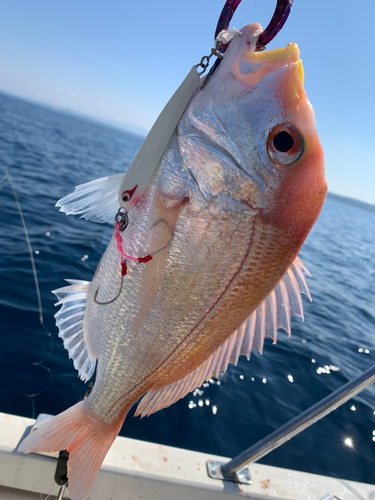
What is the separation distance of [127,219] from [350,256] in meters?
20.1

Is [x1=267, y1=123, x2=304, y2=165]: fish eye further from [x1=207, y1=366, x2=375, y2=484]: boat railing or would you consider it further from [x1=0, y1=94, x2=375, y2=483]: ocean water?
[x1=0, y1=94, x2=375, y2=483]: ocean water

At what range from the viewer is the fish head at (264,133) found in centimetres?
120

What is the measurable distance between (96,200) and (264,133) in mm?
901

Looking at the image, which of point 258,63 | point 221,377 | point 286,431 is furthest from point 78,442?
point 221,377

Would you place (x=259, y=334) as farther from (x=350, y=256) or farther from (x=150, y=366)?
(x=350, y=256)

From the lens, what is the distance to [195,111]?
4.30 ft

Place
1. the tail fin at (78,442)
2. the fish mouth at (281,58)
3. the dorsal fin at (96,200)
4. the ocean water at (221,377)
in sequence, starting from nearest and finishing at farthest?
1. the fish mouth at (281,58)
2. the dorsal fin at (96,200)
3. the tail fin at (78,442)
4. the ocean water at (221,377)

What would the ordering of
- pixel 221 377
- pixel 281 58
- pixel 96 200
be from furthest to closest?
pixel 221 377 → pixel 96 200 → pixel 281 58

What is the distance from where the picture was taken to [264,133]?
48.8 inches

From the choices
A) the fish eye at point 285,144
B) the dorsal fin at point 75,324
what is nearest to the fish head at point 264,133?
the fish eye at point 285,144

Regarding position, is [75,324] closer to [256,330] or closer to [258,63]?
[256,330]

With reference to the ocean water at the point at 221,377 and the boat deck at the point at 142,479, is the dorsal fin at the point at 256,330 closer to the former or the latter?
the boat deck at the point at 142,479

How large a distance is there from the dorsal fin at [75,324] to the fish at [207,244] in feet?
0.06

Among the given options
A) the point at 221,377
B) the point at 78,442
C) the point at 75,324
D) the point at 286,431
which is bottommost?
the point at 221,377
